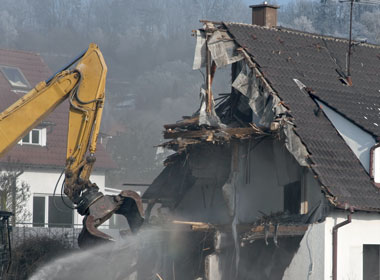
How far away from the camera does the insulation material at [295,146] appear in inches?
970

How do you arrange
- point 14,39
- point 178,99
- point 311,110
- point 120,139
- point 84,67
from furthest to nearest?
point 14,39
point 178,99
point 120,139
point 311,110
point 84,67

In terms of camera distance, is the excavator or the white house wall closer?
the excavator

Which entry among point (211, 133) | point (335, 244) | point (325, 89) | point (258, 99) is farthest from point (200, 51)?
point (335, 244)

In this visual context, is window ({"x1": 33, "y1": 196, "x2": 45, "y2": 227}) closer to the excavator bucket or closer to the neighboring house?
the neighboring house

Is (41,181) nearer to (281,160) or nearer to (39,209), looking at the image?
(39,209)

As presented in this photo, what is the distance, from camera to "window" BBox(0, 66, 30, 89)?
45.7m

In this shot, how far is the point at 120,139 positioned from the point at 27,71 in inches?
1415

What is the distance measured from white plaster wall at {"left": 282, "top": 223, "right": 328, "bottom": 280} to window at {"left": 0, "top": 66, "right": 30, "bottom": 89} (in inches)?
956

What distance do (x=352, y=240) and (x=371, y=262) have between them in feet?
5.04

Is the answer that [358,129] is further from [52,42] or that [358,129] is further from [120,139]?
[52,42]

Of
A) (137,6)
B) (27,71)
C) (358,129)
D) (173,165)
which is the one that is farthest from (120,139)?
(137,6)

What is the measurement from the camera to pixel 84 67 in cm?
2238

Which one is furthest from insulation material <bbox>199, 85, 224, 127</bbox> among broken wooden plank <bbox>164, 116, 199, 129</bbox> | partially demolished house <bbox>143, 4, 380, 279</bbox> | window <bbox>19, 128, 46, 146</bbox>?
window <bbox>19, 128, 46, 146</bbox>

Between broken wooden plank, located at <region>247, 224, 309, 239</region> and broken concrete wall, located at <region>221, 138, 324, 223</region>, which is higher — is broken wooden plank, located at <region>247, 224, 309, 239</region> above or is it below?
below
